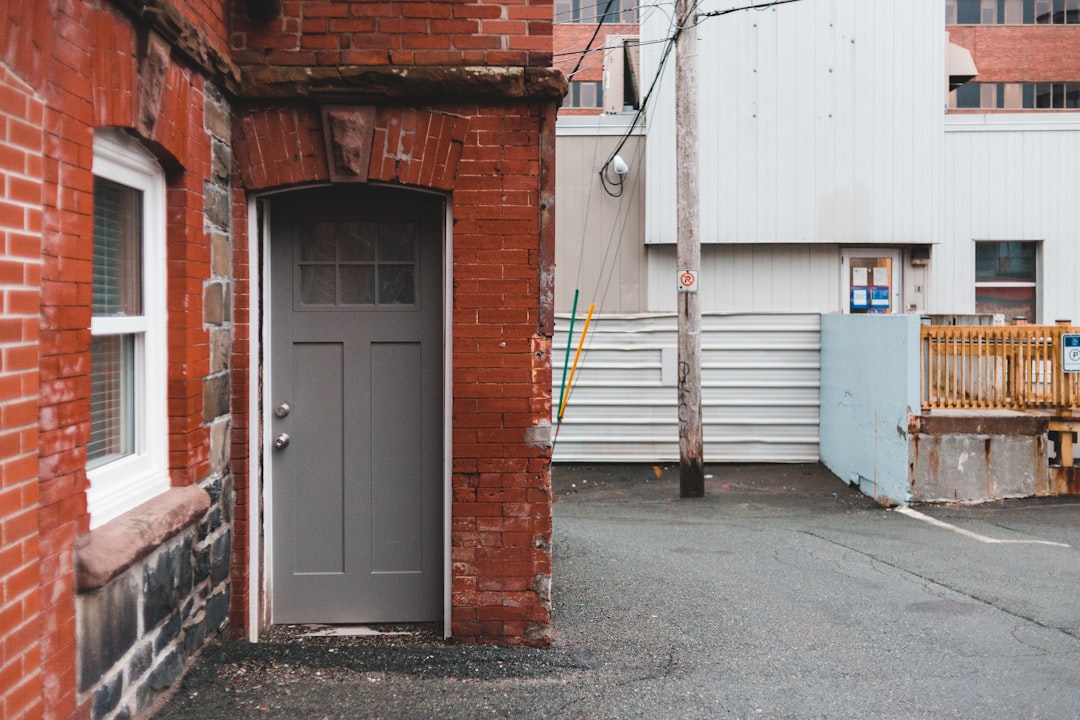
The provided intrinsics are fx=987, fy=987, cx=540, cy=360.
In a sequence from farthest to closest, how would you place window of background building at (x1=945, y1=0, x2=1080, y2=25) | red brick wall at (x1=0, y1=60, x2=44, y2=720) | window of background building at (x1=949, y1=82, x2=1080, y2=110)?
window of background building at (x1=949, y1=82, x2=1080, y2=110) → window of background building at (x1=945, y1=0, x2=1080, y2=25) → red brick wall at (x1=0, y1=60, x2=44, y2=720)

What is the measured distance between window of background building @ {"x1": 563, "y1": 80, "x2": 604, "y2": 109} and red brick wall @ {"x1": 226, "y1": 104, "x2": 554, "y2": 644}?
108 feet

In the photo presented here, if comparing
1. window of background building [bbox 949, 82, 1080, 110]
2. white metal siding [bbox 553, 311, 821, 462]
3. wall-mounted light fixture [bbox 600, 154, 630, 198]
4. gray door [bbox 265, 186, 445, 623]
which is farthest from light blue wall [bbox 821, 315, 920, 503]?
window of background building [bbox 949, 82, 1080, 110]

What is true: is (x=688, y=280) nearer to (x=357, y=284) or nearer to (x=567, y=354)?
(x=567, y=354)

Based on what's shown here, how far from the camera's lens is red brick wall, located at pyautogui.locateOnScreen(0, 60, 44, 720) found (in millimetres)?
2949

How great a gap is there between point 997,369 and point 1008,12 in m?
34.0

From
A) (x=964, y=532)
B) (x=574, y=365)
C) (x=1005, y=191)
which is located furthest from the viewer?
(x=1005, y=191)

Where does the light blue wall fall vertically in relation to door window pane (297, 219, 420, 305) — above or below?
below

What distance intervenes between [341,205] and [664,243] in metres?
7.98

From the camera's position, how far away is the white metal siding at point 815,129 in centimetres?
1294

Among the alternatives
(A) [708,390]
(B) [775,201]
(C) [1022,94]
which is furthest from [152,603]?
(C) [1022,94]

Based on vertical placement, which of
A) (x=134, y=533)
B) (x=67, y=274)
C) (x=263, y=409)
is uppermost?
(x=67, y=274)

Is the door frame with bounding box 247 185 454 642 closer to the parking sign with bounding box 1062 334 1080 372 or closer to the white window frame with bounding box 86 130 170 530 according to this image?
the white window frame with bounding box 86 130 170 530

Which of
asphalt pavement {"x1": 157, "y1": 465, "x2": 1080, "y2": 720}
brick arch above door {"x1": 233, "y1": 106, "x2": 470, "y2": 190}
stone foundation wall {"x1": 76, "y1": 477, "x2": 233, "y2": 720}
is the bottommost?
asphalt pavement {"x1": 157, "y1": 465, "x2": 1080, "y2": 720}

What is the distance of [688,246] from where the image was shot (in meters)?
11.0
